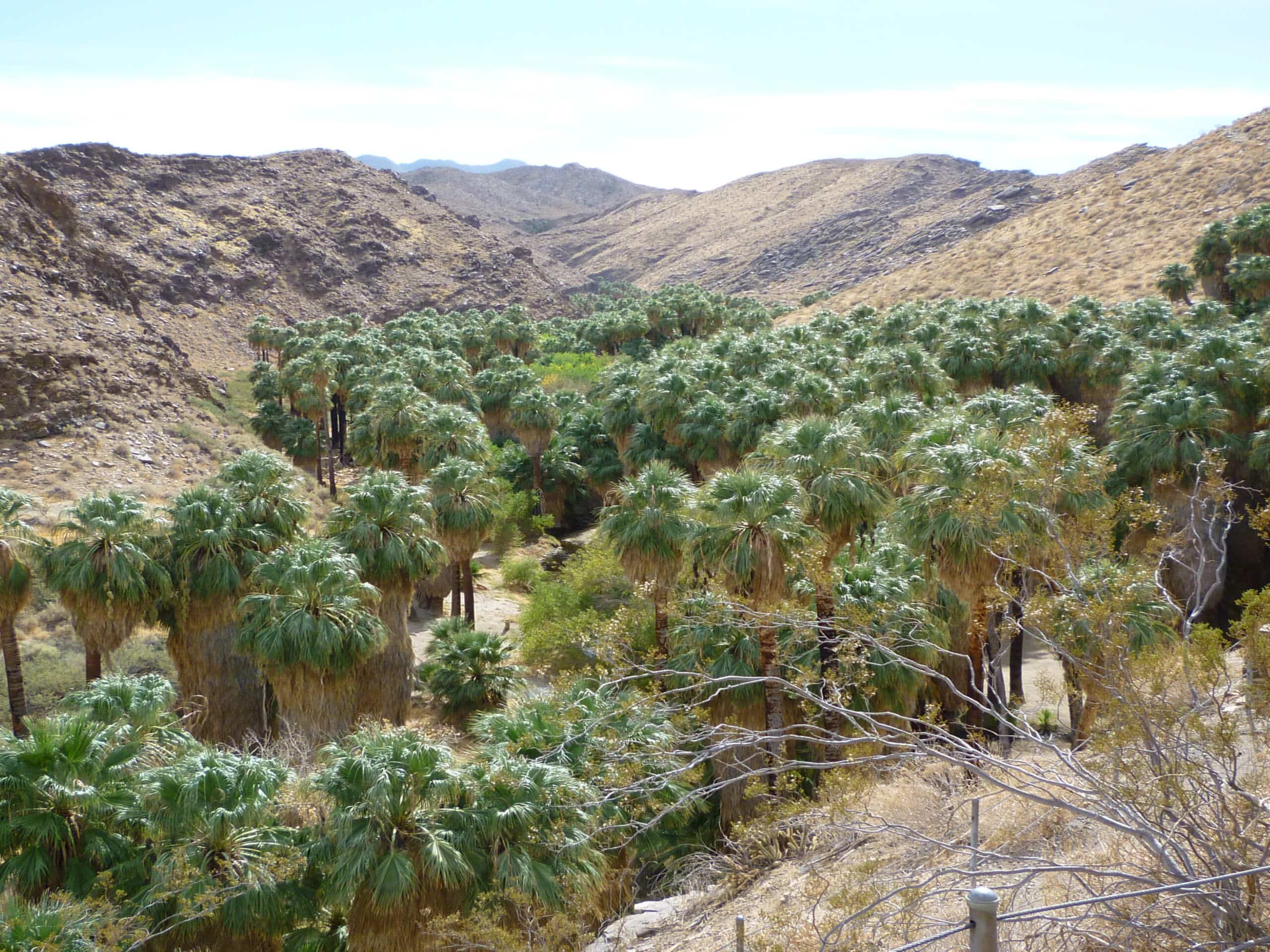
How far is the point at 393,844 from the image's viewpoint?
11.6 meters

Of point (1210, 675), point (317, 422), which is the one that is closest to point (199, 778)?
point (1210, 675)

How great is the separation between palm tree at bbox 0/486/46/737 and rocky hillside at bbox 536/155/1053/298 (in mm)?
95646

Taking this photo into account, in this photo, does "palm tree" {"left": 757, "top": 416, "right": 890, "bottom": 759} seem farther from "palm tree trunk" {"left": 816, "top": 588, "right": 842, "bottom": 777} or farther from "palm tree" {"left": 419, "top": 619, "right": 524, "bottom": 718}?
"palm tree" {"left": 419, "top": 619, "right": 524, "bottom": 718}

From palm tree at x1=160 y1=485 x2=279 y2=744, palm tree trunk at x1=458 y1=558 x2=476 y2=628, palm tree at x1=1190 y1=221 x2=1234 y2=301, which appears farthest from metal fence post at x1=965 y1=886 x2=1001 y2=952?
palm tree at x1=1190 y1=221 x2=1234 y2=301

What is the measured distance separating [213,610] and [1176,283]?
50.0m

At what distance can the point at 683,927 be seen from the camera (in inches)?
503

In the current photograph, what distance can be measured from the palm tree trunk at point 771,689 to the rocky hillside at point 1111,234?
48.6m

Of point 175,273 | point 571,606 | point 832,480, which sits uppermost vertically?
Result: point 175,273

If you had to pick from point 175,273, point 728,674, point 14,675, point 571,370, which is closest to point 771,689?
point 728,674

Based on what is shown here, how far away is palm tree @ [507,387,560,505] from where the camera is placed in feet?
139

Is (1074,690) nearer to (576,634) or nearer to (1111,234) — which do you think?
(576,634)

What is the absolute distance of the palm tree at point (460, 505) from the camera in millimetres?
27000

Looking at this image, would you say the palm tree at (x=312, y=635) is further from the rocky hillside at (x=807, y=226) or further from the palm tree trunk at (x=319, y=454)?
the rocky hillside at (x=807, y=226)

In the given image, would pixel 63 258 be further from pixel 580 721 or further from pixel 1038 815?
pixel 1038 815
